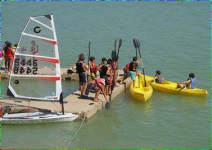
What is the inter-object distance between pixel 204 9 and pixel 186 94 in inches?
756

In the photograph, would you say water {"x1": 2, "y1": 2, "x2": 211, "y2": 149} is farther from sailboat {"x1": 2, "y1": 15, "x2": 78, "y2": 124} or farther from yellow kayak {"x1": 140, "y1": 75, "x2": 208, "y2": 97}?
sailboat {"x1": 2, "y1": 15, "x2": 78, "y2": 124}

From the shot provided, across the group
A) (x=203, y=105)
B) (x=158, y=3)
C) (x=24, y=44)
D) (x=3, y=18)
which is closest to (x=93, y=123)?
(x=24, y=44)

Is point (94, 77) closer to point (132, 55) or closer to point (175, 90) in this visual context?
point (175, 90)

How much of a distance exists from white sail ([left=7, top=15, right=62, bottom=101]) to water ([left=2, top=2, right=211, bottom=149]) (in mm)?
1157

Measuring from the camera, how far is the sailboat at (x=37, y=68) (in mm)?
13109

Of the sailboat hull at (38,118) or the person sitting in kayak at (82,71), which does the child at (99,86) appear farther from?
the sailboat hull at (38,118)

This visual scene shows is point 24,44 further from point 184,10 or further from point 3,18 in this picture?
point 184,10

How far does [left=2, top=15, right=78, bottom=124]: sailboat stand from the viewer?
13.1m

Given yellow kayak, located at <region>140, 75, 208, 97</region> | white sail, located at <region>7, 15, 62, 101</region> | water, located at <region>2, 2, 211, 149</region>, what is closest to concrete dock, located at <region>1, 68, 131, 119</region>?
water, located at <region>2, 2, 211, 149</region>

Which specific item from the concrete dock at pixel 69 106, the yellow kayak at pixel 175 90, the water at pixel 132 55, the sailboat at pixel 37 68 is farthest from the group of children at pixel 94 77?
the yellow kayak at pixel 175 90

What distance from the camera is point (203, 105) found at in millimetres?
16188

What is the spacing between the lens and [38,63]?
523 inches

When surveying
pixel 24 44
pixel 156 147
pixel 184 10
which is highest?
pixel 184 10

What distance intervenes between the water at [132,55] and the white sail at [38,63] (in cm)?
116
